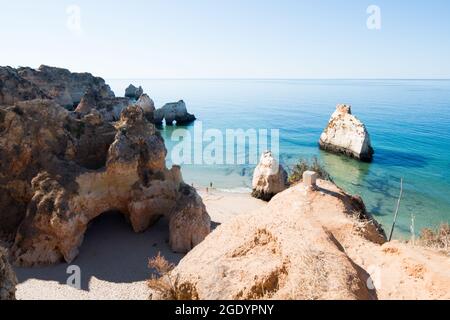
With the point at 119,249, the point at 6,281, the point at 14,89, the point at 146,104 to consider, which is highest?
the point at 14,89

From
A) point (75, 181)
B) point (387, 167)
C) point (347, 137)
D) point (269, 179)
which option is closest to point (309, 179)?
point (75, 181)

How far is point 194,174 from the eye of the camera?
158ft

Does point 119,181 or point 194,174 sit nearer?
point 119,181

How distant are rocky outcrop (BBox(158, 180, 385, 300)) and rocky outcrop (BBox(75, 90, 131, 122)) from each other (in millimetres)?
46054

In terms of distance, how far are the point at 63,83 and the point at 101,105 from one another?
28099 mm

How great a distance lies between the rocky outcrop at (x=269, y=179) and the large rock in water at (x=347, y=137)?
23.6 meters

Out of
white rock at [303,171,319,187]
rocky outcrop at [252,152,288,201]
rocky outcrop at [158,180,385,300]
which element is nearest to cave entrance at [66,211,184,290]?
white rock at [303,171,319,187]

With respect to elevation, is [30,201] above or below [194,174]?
above

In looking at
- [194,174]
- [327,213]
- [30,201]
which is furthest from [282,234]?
[194,174]

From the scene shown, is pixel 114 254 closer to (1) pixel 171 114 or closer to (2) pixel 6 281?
(2) pixel 6 281

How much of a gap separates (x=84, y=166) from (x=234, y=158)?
119 ft

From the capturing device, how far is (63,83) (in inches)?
3514

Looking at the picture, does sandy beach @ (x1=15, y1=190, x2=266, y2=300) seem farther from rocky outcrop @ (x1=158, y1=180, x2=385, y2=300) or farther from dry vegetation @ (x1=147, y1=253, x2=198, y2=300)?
dry vegetation @ (x1=147, y1=253, x2=198, y2=300)
